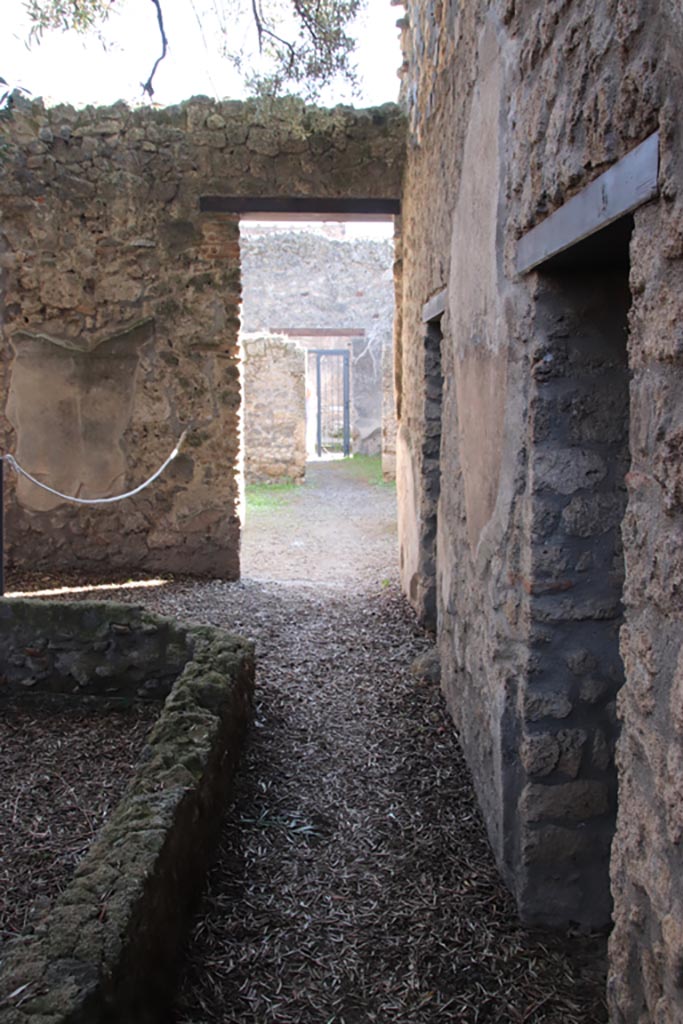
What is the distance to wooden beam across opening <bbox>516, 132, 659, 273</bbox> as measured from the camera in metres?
1.42

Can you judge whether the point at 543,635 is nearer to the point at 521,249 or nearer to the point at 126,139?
the point at 521,249

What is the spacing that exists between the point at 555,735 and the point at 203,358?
177 inches

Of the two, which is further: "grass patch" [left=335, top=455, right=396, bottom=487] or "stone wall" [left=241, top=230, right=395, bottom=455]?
"stone wall" [left=241, top=230, right=395, bottom=455]

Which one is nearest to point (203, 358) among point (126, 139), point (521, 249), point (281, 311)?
point (126, 139)

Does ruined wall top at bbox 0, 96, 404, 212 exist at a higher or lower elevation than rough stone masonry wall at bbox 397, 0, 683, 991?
higher

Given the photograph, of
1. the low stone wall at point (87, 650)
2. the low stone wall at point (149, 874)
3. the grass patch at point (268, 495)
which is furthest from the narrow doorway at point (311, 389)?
the low stone wall at point (149, 874)

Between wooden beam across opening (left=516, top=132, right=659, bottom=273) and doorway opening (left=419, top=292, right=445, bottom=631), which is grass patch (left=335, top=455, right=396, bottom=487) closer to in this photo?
doorway opening (left=419, top=292, right=445, bottom=631)

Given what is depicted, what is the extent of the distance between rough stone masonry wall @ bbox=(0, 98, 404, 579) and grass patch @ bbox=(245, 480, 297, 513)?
4454 mm

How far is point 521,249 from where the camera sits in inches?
90.4

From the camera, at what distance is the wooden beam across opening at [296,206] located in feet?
19.8

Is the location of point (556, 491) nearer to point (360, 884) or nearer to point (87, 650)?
point (360, 884)

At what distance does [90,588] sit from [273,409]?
7537mm

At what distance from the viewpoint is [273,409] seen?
43.5ft

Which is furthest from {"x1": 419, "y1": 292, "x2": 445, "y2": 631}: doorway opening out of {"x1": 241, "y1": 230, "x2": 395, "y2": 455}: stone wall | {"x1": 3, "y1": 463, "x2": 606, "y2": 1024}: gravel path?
{"x1": 241, "y1": 230, "x2": 395, "y2": 455}: stone wall
